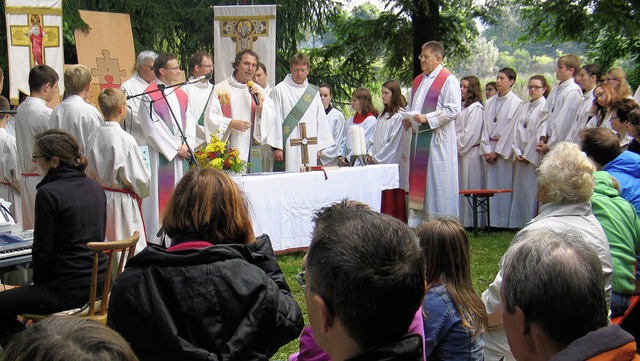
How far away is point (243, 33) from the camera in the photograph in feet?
33.8

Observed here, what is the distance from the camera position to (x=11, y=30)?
898cm

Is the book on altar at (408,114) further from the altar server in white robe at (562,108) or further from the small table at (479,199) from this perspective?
the altar server in white robe at (562,108)

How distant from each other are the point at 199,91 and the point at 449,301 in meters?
6.36

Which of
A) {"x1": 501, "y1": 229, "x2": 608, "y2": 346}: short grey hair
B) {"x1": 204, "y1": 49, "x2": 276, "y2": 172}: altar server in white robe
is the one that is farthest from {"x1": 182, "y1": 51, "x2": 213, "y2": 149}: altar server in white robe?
{"x1": 501, "y1": 229, "x2": 608, "y2": 346}: short grey hair

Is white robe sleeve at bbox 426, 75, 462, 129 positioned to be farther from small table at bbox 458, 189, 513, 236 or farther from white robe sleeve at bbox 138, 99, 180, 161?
white robe sleeve at bbox 138, 99, 180, 161

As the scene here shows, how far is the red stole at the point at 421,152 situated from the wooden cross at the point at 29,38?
4.20 metres

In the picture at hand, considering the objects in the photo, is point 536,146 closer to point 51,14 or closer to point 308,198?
point 308,198

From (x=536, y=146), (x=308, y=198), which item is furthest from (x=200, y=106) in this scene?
(x=536, y=146)

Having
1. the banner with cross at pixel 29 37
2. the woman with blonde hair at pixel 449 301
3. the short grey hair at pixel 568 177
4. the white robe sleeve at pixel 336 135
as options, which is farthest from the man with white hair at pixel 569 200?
the white robe sleeve at pixel 336 135

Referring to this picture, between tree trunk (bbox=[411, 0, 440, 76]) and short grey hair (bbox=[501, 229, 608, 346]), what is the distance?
1059 centimetres

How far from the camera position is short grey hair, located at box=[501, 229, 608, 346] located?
2.02 metres

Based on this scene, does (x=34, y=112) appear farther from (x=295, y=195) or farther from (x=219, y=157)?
(x=295, y=195)

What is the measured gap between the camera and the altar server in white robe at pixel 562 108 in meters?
9.64

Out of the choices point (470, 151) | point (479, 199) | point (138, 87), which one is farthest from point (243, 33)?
point (479, 199)
